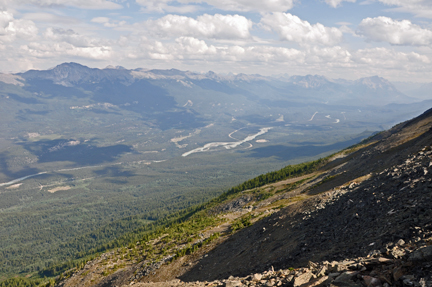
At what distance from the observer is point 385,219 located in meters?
27.0

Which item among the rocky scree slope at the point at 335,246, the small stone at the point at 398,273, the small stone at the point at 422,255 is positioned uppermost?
the small stone at the point at 422,255

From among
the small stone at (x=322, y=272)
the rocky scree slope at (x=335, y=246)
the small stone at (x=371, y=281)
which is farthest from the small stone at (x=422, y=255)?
the small stone at (x=322, y=272)

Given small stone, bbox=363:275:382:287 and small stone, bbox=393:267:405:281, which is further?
small stone, bbox=363:275:382:287

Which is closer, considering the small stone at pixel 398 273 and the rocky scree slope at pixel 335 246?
the small stone at pixel 398 273

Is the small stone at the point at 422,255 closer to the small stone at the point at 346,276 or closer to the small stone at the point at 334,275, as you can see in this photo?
the small stone at the point at 346,276

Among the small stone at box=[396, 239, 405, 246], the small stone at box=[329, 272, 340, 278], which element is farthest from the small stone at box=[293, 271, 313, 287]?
the small stone at box=[396, 239, 405, 246]

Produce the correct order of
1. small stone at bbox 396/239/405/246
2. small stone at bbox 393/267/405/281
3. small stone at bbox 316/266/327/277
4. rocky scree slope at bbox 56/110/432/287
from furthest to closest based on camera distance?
1. small stone at bbox 396/239/405/246
2. small stone at bbox 316/266/327/277
3. rocky scree slope at bbox 56/110/432/287
4. small stone at bbox 393/267/405/281

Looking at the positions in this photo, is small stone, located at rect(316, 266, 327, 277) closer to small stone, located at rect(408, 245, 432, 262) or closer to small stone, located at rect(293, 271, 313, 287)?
small stone, located at rect(293, 271, 313, 287)

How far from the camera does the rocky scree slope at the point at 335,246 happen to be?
17.4 meters

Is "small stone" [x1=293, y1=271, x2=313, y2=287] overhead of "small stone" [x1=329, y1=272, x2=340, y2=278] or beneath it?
beneath

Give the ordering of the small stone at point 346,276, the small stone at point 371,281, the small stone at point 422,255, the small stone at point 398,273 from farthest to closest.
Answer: the small stone at point 346,276
the small stone at point 422,255
the small stone at point 371,281
the small stone at point 398,273

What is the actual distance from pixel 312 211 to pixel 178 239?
3620 cm

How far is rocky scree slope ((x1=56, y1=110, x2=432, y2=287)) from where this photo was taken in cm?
1742

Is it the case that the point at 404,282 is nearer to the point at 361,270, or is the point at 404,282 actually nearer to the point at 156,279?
the point at 361,270
